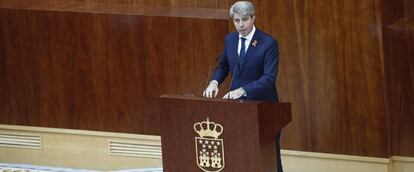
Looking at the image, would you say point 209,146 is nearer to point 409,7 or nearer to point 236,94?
point 236,94

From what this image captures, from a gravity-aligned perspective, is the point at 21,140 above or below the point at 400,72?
below

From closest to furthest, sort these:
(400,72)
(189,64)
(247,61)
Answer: (247,61) < (400,72) < (189,64)

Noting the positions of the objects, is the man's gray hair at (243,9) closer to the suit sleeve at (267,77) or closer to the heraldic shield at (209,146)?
the suit sleeve at (267,77)

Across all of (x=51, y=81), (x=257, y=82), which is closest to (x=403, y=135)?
(x=257, y=82)

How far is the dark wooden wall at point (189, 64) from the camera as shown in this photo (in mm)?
5324

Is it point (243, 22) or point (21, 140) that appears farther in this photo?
point (21, 140)

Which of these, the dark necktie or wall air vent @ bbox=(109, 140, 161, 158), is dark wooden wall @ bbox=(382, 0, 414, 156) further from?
wall air vent @ bbox=(109, 140, 161, 158)

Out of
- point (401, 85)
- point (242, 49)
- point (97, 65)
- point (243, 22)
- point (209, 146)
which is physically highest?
point (243, 22)

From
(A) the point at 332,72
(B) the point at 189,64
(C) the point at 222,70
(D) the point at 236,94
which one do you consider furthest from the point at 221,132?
(B) the point at 189,64

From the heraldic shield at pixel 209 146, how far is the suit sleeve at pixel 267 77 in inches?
9.5

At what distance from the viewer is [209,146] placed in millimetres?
4676

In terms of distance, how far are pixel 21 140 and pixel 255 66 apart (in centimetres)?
175

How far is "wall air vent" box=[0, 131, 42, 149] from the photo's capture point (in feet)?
20.4

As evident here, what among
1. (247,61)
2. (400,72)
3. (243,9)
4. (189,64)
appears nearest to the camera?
(243,9)
